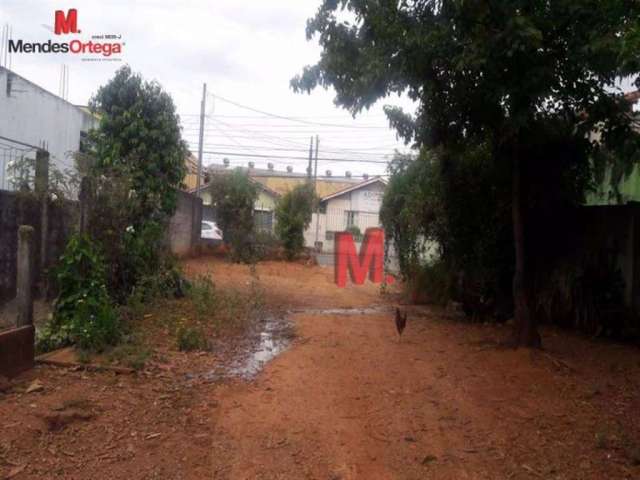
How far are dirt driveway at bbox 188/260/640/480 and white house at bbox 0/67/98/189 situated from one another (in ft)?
30.9

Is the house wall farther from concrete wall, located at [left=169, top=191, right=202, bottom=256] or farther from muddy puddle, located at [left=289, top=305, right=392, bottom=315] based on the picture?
muddy puddle, located at [left=289, top=305, right=392, bottom=315]

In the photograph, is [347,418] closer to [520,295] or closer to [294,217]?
[520,295]

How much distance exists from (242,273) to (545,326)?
9.11 meters

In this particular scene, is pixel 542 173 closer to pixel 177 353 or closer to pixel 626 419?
pixel 626 419

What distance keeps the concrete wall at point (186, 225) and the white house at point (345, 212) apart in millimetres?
9517

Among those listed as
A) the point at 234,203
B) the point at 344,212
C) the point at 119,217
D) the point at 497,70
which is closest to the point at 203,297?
the point at 119,217

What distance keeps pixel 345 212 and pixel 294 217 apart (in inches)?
528

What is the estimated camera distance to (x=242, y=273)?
1639cm

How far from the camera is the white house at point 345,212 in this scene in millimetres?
31203

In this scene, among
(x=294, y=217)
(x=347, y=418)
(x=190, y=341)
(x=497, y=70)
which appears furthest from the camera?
(x=294, y=217)

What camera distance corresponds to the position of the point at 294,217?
21375 millimetres

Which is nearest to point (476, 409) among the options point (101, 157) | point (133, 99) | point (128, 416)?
point (128, 416)

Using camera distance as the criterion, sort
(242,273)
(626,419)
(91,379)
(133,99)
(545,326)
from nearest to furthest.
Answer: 1. (626,419)
2. (91,379)
3. (545,326)
4. (133,99)
5. (242,273)

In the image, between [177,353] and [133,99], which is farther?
[133,99]
